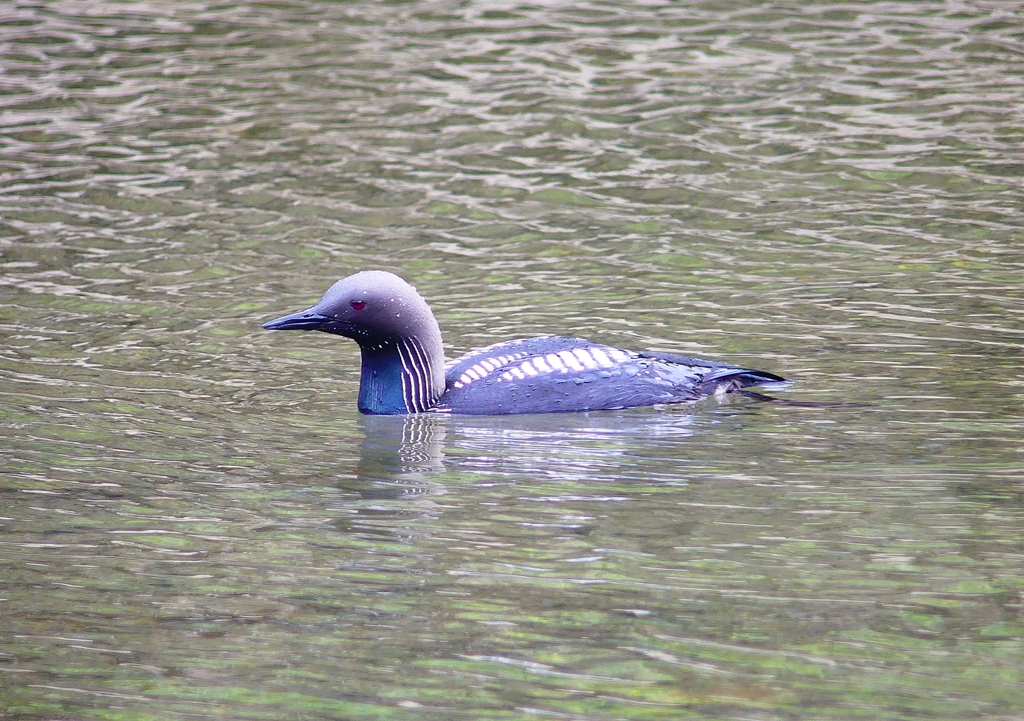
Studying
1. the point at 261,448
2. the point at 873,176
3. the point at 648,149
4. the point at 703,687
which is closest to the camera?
the point at 703,687

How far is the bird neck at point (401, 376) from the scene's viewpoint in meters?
7.39

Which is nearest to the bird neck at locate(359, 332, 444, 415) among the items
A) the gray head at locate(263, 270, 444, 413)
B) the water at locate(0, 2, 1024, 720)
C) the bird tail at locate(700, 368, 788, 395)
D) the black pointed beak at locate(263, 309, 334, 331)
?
the gray head at locate(263, 270, 444, 413)

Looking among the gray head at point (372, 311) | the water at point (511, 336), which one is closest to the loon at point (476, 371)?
the gray head at point (372, 311)

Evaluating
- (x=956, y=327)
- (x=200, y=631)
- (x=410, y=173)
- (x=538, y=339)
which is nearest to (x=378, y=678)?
(x=200, y=631)

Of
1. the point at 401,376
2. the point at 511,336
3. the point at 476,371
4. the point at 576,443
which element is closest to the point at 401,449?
the point at 401,376

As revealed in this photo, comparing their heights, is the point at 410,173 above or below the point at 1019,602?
above

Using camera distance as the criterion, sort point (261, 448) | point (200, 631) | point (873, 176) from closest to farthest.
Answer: point (200, 631) < point (261, 448) < point (873, 176)

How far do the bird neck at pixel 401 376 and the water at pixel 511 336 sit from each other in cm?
14

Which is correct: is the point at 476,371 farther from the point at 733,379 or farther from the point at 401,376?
the point at 733,379

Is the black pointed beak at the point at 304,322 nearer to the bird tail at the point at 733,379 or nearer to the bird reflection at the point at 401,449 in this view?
the bird reflection at the point at 401,449

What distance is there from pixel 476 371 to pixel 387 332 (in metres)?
0.49

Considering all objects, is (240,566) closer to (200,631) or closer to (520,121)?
(200,631)

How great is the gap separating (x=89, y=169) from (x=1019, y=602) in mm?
8791

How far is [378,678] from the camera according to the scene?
4516 millimetres
